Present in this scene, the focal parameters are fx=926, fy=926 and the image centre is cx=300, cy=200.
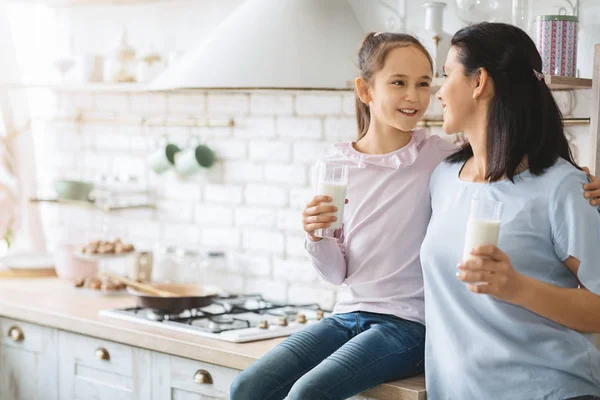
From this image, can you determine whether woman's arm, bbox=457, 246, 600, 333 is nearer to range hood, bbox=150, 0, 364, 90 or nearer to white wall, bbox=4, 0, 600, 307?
range hood, bbox=150, 0, 364, 90

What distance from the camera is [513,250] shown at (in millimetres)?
2225

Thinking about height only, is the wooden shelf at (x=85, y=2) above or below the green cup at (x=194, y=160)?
above

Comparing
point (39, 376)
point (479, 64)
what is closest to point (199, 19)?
point (39, 376)

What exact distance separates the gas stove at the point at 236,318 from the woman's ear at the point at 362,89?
0.90 metres

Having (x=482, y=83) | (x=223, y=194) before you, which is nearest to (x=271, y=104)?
(x=223, y=194)

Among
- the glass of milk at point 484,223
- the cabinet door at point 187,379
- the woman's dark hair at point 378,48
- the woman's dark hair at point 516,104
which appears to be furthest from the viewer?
the cabinet door at point 187,379

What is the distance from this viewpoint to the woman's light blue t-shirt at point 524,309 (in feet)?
7.13

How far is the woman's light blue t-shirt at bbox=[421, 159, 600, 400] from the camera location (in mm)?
2172

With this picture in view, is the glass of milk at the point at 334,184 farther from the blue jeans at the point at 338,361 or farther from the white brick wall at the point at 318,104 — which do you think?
the white brick wall at the point at 318,104

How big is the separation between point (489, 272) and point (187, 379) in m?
1.37

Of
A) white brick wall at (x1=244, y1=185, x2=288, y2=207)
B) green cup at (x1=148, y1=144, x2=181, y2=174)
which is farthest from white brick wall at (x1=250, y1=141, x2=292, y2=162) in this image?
green cup at (x1=148, y1=144, x2=181, y2=174)

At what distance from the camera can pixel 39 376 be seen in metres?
3.63

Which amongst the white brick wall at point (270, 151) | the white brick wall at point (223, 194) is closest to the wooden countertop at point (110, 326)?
the white brick wall at point (223, 194)

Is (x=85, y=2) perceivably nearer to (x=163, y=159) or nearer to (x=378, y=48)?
(x=163, y=159)
